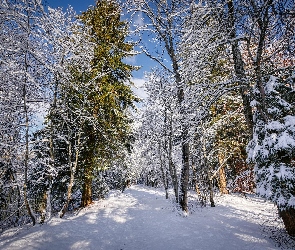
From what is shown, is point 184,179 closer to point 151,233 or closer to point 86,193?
point 151,233

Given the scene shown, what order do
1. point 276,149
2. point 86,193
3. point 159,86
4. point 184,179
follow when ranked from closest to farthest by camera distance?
point 276,149 → point 184,179 → point 86,193 → point 159,86

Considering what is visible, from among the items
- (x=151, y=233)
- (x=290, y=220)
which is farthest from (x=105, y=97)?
(x=290, y=220)

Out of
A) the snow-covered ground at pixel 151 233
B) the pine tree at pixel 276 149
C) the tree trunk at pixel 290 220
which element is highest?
the pine tree at pixel 276 149

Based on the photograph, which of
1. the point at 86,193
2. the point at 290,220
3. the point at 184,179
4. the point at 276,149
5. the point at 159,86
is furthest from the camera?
the point at 159,86

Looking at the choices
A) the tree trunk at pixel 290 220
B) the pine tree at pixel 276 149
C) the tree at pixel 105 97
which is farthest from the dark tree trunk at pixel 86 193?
the tree trunk at pixel 290 220


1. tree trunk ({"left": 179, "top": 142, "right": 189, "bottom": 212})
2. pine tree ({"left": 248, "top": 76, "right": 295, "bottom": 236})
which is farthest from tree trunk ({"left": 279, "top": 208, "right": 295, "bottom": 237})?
tree trunk ({"left": 179, "top": 142, "right": 189, "bottom": 212})

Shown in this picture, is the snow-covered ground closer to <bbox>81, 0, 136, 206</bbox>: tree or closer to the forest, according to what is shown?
the forest

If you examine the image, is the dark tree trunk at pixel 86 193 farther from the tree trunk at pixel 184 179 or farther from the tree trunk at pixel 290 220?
the tree trunk at pixel 290 220

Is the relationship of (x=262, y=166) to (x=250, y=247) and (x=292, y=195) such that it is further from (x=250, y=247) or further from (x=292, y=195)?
(x=250, y=247)

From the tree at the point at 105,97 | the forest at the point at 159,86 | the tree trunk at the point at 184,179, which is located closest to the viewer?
the forest at the point at 159,86

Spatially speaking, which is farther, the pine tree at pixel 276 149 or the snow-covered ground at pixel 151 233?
the snow-covered ground at pixel 151 233

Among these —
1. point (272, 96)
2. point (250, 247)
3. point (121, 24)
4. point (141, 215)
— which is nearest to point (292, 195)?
point (250, 247)

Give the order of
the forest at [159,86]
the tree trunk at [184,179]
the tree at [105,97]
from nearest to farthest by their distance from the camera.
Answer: the forest at [159,86] → the tree trunk at [184,179] → the tree at [105,97]

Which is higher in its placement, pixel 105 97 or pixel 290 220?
pixel 105 97
